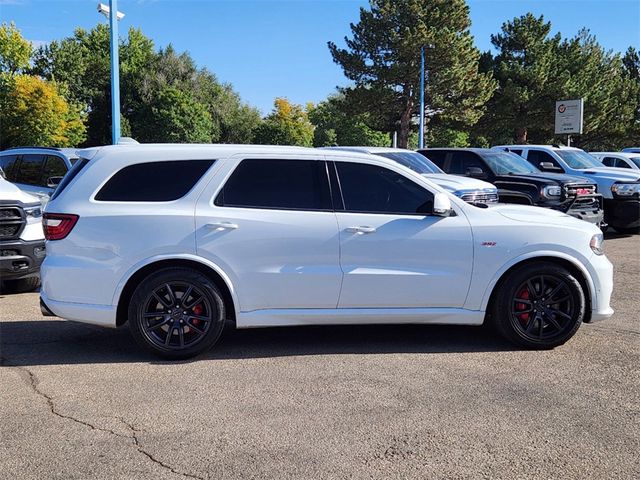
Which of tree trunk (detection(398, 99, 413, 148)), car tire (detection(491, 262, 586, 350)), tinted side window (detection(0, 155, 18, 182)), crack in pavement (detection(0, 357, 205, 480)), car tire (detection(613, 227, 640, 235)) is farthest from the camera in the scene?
tree trunk (detection(398, 99, 413, 148))

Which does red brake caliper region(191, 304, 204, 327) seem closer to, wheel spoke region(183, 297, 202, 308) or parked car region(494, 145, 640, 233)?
wheel spoke region(183, 297, 202, 308)

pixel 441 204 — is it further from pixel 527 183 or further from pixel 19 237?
pixel 527 183

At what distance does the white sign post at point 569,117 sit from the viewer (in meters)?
32.8

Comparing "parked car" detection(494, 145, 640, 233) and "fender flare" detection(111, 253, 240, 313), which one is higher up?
"parked car" detection(494, 145, 640, 233)

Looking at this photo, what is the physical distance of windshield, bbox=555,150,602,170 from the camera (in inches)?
581

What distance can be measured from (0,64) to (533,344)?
58610 mm

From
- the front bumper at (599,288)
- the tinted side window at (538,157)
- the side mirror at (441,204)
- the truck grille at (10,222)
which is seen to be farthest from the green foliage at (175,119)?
the front bumper at (599,288)

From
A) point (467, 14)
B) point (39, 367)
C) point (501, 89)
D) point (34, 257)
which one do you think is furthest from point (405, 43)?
point (39, 367)

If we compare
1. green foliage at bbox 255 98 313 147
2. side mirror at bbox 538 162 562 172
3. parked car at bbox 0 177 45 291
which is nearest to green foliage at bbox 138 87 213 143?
green foliage at bbox 255 98 313 147

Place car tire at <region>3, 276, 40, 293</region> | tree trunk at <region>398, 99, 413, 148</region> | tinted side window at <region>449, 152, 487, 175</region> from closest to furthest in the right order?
car tire at <region>3, 276, 40, 293</region> → tinted side window at <region>449, 152, 487, 175</region> → tree trunk at <region>398, 99, 413, 148</region>

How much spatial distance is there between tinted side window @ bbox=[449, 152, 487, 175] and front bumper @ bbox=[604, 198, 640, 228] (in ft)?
11.5

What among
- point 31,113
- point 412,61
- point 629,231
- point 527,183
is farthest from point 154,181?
point 31,113

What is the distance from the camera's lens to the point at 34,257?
7.60 m

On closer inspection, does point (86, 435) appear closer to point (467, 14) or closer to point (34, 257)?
point (34, 257)
